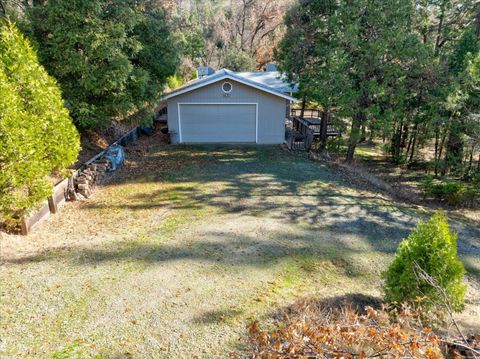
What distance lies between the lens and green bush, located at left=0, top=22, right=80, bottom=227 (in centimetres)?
690

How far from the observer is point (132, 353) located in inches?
171

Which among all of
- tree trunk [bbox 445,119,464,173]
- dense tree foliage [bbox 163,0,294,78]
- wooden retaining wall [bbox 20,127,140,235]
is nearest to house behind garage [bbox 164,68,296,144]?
wooden retaining wall [bbox 20,127,140,235]

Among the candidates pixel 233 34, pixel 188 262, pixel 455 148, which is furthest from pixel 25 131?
pixel 233 34

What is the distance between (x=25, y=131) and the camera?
7.27m

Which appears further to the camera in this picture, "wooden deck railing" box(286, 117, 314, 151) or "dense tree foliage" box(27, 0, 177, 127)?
"wooden deck railing" box(286, 117, 314, 151)

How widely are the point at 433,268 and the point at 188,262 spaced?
13.8ft

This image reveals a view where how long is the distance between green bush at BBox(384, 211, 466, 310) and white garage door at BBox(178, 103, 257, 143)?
1353cm

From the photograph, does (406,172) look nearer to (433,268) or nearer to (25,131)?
(433,268)

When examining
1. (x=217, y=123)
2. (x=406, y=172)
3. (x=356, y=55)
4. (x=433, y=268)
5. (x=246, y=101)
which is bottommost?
(x=406, y=172)

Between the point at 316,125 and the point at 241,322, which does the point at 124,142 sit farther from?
the point at 241,322

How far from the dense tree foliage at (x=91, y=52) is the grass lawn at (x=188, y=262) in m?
3.37

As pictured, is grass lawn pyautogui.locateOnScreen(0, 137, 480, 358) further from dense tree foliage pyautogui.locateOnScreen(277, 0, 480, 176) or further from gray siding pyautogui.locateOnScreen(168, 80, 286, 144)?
gray siding pyautogui.locateOnScreen(168, 80, 286, 144)

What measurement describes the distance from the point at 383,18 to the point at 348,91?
328 centimetres

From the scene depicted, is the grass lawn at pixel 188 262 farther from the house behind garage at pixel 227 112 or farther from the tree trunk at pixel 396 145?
the tree trunk at pixel 396 145
